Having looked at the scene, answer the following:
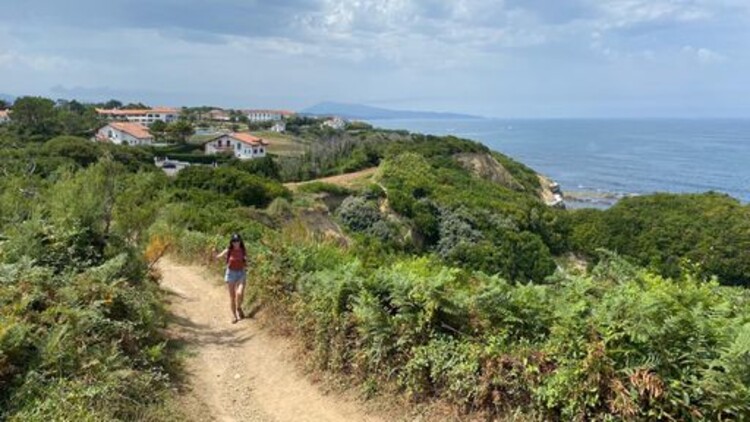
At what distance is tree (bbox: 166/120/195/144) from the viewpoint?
319 feet

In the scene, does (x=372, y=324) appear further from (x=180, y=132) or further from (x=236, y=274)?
(x=180, y=132)

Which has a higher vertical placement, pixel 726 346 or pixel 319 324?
pixel 726 346

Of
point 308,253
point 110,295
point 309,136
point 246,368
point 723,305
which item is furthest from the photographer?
point 309,136

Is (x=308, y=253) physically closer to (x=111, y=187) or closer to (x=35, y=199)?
(x=111, y=187)

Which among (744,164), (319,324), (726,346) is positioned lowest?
(744,164)

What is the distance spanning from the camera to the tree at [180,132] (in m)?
97.3

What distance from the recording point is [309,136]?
420 feet

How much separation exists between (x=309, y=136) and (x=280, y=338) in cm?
12060

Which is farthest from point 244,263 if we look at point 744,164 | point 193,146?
point 744,164

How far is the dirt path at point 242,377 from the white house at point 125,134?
90264 millimetres

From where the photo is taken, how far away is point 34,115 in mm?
89312

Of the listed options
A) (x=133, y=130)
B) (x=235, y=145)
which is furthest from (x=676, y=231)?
(x=133, y=130)

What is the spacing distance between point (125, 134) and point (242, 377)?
96165 millimetres

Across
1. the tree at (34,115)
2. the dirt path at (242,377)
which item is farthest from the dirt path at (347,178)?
the tree at (34,115)
